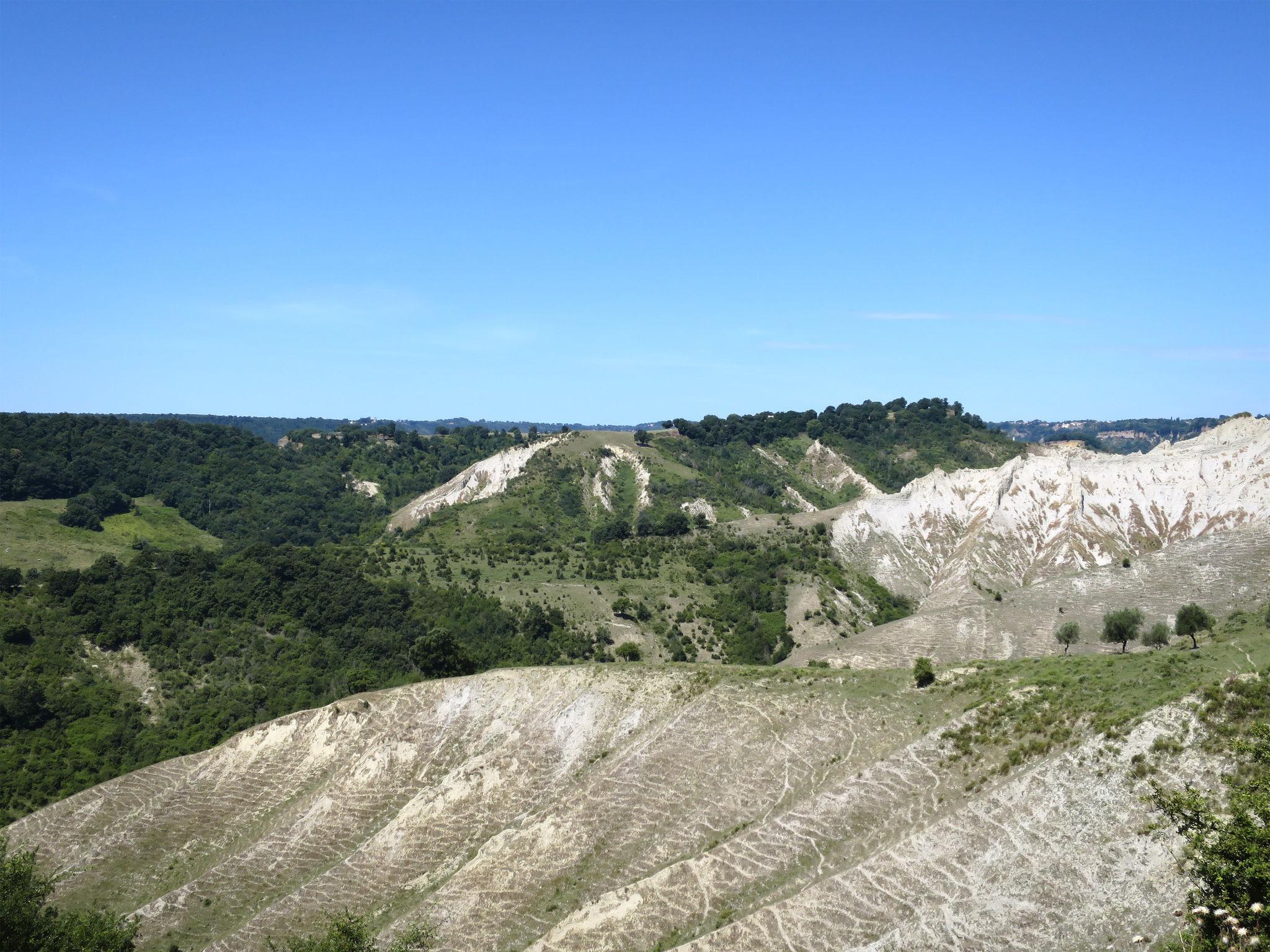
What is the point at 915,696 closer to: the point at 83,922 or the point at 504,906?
the point at 504,906

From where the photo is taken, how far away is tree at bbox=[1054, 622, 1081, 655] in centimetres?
6656

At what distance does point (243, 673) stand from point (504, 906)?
49945 millimetres

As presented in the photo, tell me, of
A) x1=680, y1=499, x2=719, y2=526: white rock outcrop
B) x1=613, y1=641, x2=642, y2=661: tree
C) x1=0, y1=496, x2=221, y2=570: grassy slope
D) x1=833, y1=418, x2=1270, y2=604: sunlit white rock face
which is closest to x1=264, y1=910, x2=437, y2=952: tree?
x1=613, y1=641, x2=642, y2=661: tree

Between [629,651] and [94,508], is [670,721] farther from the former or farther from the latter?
[94,508]

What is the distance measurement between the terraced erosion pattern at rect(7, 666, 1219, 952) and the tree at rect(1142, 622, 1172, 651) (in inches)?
1012

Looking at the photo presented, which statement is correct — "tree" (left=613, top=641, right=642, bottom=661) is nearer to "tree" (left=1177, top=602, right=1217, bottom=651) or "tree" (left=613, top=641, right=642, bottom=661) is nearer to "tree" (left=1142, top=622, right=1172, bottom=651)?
"tree" (left=1142, top=622, right=1172, bottom=651)

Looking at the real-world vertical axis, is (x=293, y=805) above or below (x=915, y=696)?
below

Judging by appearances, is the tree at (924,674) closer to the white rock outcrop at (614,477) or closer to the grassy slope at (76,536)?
the grassy slope at (76,536)

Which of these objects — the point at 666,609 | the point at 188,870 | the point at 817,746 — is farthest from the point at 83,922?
the point at 666,609

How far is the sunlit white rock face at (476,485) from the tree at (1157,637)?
108 meters

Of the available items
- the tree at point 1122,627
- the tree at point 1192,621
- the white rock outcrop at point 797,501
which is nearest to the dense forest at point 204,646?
the tree at point 1122,627

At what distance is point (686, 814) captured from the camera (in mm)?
42312

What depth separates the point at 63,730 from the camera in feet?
234

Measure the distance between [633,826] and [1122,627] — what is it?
38.6 metres
